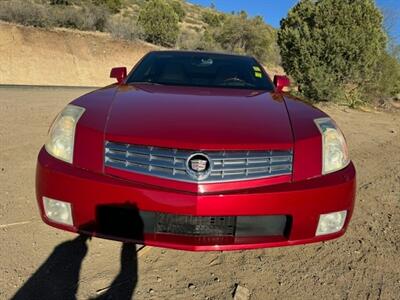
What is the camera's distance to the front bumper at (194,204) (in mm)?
2314

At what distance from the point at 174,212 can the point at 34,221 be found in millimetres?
1549

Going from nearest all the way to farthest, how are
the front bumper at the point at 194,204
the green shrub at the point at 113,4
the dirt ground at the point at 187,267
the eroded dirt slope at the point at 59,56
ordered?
the front bumper at the point at 194,204 → the dirt ground at the point at 187,267 → the eroded dirt slope at the point at 59,56 → the green shrub at the point at 113,4

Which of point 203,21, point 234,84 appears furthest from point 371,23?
point 203,21

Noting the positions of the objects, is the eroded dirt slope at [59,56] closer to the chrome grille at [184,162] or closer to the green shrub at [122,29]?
the green shrub at [122,29]

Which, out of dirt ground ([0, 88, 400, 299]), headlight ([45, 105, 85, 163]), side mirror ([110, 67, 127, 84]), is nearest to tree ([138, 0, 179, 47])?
side mirror ([110, 67, 127, 84])

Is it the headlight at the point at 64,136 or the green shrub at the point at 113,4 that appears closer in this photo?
the headlight at the point at 64,136

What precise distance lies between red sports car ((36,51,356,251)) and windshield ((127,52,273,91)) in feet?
3.80

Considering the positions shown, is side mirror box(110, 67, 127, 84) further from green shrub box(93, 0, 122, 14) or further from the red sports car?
green shrub box(93, 0, 122, 14)

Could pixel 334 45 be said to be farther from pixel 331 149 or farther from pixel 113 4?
pixel 113 4

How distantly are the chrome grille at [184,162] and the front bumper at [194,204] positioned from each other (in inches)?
3.2

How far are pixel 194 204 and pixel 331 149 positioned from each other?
3.13 ft

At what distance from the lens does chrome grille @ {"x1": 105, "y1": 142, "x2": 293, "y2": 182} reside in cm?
232

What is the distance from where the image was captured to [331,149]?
104 inches

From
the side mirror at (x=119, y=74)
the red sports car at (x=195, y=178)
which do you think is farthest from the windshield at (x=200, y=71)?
the red sports car at (x=195, y=178)
